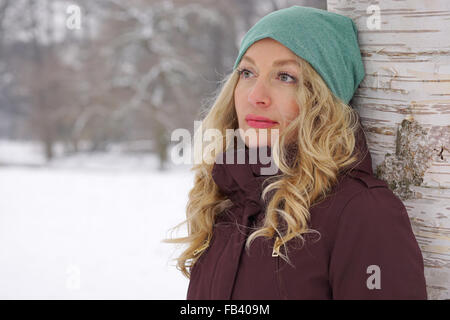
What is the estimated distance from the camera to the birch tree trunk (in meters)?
1.55

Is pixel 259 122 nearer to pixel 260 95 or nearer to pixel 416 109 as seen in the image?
pixel 260 95

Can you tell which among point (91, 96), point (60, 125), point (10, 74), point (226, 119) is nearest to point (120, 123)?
point (91, 96)

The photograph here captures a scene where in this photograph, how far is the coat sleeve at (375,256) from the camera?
1324 mm

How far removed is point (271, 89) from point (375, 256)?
0.66 m

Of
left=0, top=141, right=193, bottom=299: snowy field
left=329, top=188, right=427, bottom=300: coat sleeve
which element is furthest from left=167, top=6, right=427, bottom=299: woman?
left=0, top=141, right=193, bottom=299: snowy field

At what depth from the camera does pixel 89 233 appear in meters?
7.57

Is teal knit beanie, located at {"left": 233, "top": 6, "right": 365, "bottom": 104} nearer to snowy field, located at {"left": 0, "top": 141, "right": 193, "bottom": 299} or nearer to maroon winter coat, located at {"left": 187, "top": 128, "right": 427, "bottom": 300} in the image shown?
maroon winter coat, located at {"left": 187, "top": 128, "right": 427, "bottom": 300}

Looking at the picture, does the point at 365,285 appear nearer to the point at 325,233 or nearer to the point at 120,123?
the point at 325,233

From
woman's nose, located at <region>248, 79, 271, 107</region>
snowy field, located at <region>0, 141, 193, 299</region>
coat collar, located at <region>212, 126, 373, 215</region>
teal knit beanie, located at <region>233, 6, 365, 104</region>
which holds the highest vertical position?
teal knit beanie, located at <region>233, 6, 365, 104</region>

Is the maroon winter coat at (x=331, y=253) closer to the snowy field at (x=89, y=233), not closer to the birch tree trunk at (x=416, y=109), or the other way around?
the birch tree trunk at (x=416, y=109)

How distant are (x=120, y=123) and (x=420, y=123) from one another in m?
15.2

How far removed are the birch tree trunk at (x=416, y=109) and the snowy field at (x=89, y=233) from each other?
36.9 inches

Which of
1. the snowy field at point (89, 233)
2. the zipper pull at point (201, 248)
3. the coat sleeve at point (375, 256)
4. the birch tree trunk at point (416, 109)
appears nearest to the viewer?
the coat sleeve at point (375, 256)

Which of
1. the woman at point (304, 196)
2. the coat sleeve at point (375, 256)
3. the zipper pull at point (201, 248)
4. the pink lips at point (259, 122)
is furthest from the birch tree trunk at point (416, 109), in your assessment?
the zipper pull at point (201, 248)
